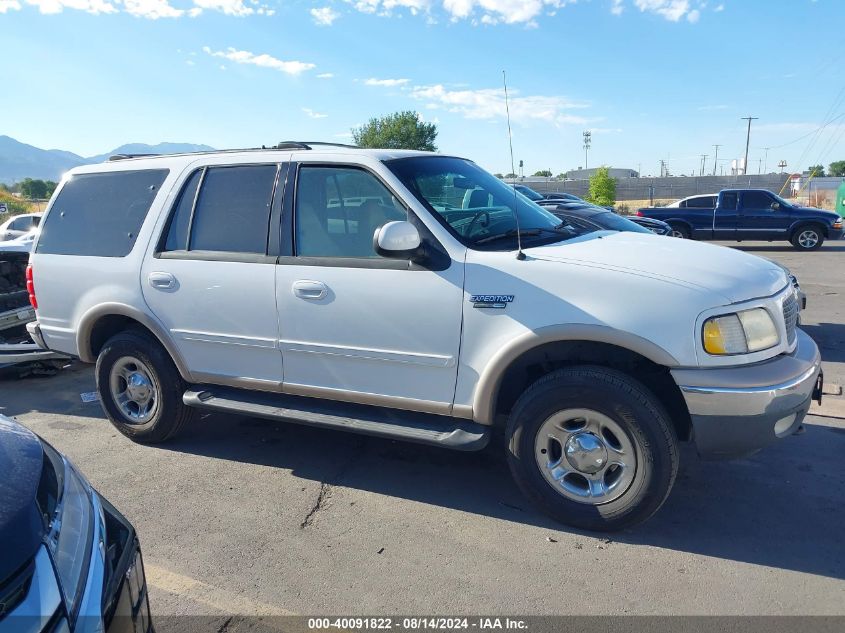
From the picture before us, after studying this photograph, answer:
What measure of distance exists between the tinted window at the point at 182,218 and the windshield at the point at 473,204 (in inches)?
58.5

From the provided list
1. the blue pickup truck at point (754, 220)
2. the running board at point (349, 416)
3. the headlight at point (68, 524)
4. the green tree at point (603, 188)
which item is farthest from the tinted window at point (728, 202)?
the green tree at point (603, 188)

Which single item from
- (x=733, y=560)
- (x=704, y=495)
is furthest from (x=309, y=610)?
(x=704, y=495)

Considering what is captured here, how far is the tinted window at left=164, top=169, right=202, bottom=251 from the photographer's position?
4.55 meters

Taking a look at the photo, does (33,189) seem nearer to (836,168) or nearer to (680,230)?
(680,230)

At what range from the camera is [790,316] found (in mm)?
3576

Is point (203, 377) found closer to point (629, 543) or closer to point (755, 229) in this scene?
point (629, 543)

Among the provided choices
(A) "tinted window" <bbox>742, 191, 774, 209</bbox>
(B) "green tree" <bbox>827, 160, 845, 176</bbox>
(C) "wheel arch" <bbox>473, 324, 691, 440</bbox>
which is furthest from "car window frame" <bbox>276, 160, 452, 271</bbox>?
(B) "green tree" <bbox>827, 160, 845, 176</bbox>

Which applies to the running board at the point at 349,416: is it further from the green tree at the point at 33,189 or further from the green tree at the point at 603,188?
the green tree at the point at 33,189

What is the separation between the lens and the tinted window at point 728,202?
18.5 meters

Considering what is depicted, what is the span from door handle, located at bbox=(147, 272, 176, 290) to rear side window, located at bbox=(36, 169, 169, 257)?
351 millimetres

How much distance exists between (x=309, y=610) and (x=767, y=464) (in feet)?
10.1

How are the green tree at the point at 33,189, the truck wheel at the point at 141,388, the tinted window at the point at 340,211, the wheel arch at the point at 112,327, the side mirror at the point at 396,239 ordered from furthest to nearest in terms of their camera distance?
the green tree at the point at 33,189
the truck wheel at the point at 141,388
the wheel arch at the point at 112,327
the tinted window at the point at 340,211
the side mirror at the point at 396,239

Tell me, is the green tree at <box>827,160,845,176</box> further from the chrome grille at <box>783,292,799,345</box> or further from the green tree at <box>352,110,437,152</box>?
the chrome grille at <box>783,292,799,345</box>

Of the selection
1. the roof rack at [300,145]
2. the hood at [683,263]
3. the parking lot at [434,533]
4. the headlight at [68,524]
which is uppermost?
the roof rack at [300,145]
